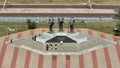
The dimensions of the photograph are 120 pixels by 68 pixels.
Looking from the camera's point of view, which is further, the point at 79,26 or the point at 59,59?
the point at 79,26

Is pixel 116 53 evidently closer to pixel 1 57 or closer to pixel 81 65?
pixel 81 65

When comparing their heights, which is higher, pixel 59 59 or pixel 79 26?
pixel 79 26

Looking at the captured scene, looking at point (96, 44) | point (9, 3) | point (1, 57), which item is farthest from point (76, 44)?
point (9, 3)

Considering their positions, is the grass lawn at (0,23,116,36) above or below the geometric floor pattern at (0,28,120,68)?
above

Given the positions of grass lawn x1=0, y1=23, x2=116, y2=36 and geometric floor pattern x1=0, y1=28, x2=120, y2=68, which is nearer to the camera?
geometric floor pattern x1=0, y1=28, x2=120, y2=68

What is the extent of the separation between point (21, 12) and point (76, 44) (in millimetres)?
27216

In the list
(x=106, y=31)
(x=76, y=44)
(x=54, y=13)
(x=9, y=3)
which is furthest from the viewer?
(x=9, y=3)

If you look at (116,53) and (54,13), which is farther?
(54,13)

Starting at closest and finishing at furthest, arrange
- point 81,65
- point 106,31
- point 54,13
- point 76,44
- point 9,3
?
point 81,65 → point 76,44 → point 106,31 → point 54,13 → point 9,3

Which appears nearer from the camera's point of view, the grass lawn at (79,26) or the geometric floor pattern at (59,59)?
the geometric floor pattern at (59,59)

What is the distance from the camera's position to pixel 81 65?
2179 inches

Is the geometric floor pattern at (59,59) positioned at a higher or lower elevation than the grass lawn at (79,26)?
lower

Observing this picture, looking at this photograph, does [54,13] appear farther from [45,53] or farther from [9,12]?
[45,53]

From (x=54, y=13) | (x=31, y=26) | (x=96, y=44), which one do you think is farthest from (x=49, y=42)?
(x=54, y=13)
